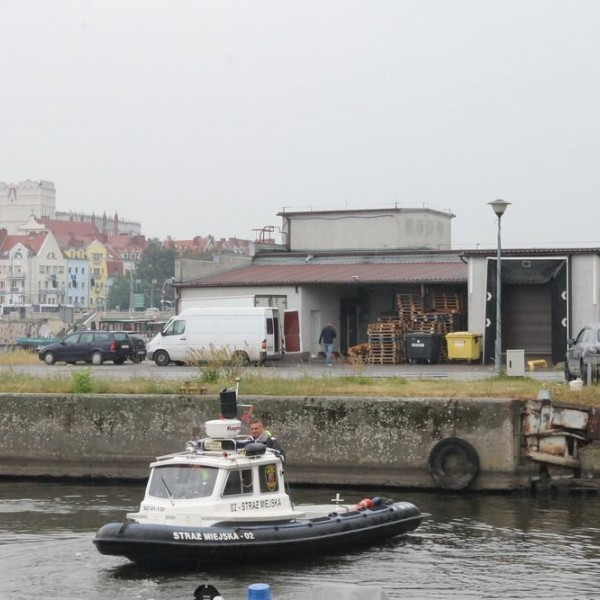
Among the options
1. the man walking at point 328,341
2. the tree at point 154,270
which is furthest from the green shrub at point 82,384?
the tree at point 154,270

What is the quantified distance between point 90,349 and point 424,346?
13.2 metres

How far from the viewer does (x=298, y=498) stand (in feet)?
86.5

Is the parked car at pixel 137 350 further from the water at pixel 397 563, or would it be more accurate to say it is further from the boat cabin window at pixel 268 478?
the boat cabin window at pixel 268 478

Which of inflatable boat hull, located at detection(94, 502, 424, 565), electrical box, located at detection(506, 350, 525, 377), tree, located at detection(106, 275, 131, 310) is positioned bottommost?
inflatable boat hull, located at detection(94, 502, 424, 565)

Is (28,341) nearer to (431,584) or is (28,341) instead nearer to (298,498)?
(298,498)

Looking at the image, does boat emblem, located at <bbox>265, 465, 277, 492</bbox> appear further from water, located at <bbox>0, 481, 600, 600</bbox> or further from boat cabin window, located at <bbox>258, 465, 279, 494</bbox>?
water, located at <bbox>0, 481, 600, 600</bbox>

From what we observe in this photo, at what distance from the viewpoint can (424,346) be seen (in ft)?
150

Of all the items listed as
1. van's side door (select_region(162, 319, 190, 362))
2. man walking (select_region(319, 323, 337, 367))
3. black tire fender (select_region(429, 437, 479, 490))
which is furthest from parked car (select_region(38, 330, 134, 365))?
black tire fender (select_region(429, 437, 479, 490))

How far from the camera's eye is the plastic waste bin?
45.6 metres

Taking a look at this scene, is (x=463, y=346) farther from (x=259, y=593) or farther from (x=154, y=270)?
(x=154, y=270)

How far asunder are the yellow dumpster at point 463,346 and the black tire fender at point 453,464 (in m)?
17.4

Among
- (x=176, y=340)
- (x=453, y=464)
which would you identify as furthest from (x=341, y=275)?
(x=453, y=464)

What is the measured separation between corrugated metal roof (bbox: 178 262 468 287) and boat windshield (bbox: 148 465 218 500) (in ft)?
93.8

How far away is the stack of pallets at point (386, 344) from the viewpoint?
47219mm
